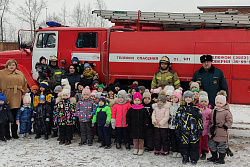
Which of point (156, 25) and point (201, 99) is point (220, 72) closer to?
point (201, 99)

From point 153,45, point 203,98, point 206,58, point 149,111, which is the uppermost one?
point 153,45

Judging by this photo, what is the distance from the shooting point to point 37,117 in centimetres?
568

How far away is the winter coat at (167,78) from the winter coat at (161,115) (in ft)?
2.72

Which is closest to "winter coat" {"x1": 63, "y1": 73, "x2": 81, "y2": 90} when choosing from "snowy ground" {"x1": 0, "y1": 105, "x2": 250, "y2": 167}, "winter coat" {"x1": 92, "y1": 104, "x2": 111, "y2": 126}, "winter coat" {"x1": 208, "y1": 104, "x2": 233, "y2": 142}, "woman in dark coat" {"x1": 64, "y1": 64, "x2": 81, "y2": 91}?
"woman in dark coat" {"x1": 64, "y1": 64, "x2": 81, "y2": 91}

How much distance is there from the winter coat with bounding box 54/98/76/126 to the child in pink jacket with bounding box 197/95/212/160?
9.04ft

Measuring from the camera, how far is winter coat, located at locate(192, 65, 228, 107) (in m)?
5.22

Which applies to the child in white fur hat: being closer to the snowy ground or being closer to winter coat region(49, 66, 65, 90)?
the snowy ground

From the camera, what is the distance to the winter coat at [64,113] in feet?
17.5

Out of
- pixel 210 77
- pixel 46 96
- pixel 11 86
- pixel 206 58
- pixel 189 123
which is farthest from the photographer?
pixel 46 96

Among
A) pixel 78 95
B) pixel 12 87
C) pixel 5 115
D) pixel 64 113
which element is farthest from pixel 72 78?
pixel 5 115

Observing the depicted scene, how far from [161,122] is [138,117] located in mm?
465

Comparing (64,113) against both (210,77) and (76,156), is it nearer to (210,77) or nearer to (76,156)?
(76,156)

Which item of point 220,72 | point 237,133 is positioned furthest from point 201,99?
point 237,133

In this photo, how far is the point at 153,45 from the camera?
5.81 meters
